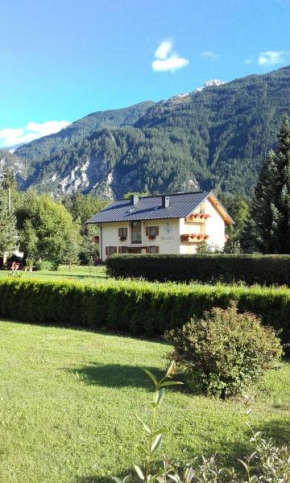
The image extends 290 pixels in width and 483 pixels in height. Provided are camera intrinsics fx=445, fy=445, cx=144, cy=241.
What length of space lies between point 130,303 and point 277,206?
18.3 metres

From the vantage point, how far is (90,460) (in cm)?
437

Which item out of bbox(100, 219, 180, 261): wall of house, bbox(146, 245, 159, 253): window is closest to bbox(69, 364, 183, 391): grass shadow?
bbox(100, 219, 180, 261): wall of house

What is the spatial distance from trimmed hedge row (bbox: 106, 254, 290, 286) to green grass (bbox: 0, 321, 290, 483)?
13214 mm

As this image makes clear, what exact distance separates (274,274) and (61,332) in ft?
41.7

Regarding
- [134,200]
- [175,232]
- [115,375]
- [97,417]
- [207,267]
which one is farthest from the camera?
[134,200]

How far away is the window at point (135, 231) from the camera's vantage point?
157 ft

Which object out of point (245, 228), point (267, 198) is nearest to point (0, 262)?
point (245, 228)

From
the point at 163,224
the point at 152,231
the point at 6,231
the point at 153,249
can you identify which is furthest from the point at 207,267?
the point at 6,231

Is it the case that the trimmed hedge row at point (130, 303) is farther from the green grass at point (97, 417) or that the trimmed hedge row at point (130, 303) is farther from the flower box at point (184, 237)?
the flower box at point (184, 237)

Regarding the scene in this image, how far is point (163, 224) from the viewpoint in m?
45.9

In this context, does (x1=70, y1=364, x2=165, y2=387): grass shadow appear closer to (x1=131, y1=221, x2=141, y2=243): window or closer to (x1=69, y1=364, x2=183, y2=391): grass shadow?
(x1=69, y1=364, x2=183, y2=391): grass shadow

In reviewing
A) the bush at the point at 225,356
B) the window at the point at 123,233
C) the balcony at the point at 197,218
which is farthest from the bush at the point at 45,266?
the bush at the point at 225,356

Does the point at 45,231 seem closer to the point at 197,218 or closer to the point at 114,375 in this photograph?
the point at 197,218

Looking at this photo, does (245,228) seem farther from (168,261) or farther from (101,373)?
(101,373)
